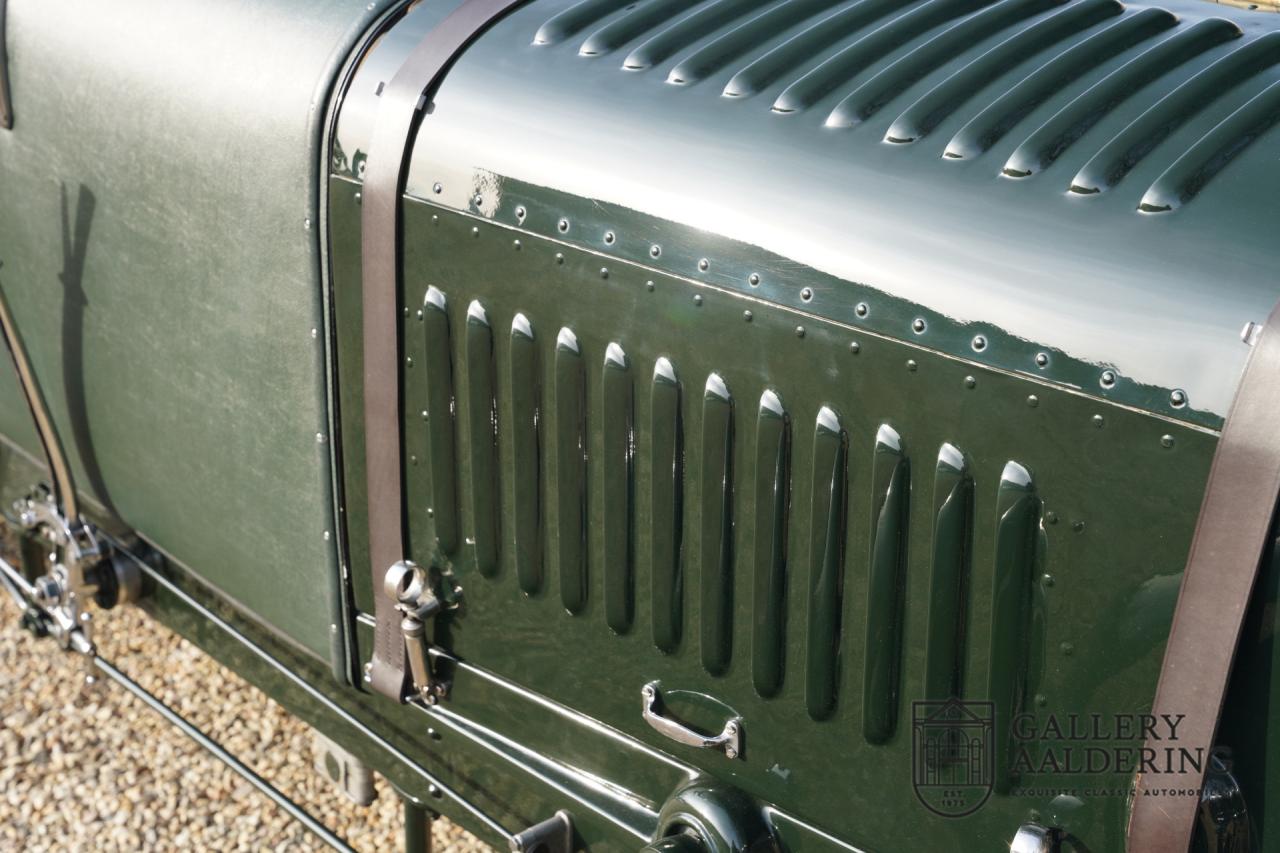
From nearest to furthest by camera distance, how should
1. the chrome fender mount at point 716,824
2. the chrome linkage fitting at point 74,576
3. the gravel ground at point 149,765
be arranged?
the chrome fender mount at point 716,824 → the chrome linkage fitting at point 74,576 → the gravel ground at point 149,765

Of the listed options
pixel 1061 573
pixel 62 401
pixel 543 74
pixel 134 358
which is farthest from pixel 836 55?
pixel 62 401

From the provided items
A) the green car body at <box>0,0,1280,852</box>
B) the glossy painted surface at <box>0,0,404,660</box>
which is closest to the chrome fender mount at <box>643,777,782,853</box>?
the green car body at <box>0,0,1280,852</box>

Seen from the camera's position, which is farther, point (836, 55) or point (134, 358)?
point (134, 358)

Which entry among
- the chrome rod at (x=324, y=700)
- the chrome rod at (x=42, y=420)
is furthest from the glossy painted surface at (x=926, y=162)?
the chrome rod at (x=42, y=420)

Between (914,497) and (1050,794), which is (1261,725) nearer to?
(1050,794)

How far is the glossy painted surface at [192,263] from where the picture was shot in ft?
8.38

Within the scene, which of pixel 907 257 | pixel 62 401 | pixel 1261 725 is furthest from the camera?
pixel 62 401

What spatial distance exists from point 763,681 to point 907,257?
0.67 metres

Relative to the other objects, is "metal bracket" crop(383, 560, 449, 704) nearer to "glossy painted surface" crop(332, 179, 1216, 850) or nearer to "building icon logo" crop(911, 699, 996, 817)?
"glossy painted surface" crop(332, 179, 1216, 850)

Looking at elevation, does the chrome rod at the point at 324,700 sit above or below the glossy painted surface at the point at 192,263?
below

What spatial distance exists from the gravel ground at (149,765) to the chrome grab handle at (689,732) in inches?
63.3

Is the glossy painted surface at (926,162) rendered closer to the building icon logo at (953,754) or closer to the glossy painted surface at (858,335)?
the glossy painted surface at (858,335)

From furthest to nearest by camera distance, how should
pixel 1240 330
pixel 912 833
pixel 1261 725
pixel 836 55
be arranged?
pixel 836 55 → pixel 912 833 → pixel 1261 725 → pixel 1240 330

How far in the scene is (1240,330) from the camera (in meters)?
1.55
